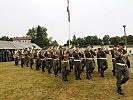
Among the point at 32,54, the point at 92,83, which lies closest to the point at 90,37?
the point at 32,54

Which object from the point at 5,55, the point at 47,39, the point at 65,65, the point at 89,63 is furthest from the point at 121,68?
the point at 47,39

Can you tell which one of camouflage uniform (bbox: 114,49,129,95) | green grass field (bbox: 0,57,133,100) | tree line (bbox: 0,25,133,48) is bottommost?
green grass field (bbox: 0,57,133,100)

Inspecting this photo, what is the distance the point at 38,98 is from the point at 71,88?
2188 mm

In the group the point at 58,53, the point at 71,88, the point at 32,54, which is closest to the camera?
the point at 71,88

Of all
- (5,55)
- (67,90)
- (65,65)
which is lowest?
(67,90)

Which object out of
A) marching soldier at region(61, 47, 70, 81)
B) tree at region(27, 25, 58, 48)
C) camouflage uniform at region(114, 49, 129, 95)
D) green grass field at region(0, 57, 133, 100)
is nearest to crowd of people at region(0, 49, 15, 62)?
green grass field at region(0, 57, 133, 100)

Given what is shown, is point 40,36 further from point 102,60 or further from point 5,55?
point 102,60

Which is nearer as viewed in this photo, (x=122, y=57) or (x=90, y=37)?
(x=122, y=57)

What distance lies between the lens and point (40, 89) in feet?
35.4

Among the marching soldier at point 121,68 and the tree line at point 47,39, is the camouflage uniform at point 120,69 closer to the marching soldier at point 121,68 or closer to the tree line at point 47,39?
the marching soldier at point 121,68

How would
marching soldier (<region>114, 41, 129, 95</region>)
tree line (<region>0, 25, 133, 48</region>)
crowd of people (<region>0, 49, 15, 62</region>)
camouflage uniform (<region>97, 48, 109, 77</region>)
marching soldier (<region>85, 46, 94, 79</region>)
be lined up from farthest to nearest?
1. tree line (<region>0, 25, 133, 48</region>)
2. crowd of people (<region>0, 49, 15, 62</region>)
3. camouflage uniform (<region>97, 48, 109, 77</region>)
4. marching soldier (<region>85, 46, 94, 79</region>)
5. marching soldier (<region>114, 41, 129, 95</region>)

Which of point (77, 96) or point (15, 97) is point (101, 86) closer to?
point (77, 96)

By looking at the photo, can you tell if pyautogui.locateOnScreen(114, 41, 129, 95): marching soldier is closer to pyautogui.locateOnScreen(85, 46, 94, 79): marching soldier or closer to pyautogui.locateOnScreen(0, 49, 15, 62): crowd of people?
pyautogui.locateOnScreen(85, 46, 94, 79): marching soldier

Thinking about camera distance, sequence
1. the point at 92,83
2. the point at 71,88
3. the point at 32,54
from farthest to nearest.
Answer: the point at 32,54 → the point at 92,83 → the point at 71,88
